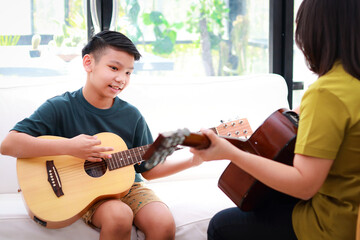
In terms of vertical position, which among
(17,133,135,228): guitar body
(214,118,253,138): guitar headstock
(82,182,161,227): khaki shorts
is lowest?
(82,182,161,227): khaki shorts

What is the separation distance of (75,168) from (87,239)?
0.93ft

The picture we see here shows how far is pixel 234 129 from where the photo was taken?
5.79ft

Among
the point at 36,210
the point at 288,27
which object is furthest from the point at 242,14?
the point at 36,210

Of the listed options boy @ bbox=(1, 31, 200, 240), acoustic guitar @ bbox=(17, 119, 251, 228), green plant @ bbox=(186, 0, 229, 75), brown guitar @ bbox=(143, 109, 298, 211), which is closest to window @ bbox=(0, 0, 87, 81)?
green plant @ bbox=(186, 0, 229, 75)

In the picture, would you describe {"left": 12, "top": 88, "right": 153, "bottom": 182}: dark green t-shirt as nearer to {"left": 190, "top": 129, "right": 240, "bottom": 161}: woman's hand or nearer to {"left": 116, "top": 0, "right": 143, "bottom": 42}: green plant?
{"left": 190, "top": 129, "right": 240, "bottom": 161}: woman's hand

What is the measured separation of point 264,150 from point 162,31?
6.04 feet

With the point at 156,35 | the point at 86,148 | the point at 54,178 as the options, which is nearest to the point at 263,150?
the point at 86,148

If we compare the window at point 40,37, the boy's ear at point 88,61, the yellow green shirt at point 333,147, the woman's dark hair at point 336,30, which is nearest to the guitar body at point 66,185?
the boy's ear at point 88,61

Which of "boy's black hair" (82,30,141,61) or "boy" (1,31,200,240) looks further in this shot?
"boy's black hair" (82,30,141,61)

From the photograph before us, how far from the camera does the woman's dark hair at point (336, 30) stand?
4.09ft

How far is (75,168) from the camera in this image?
175 cm

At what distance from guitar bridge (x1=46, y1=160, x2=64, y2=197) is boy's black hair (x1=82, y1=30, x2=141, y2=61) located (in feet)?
1.75

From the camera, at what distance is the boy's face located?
1.87m

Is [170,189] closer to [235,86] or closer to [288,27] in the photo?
[235,86]
